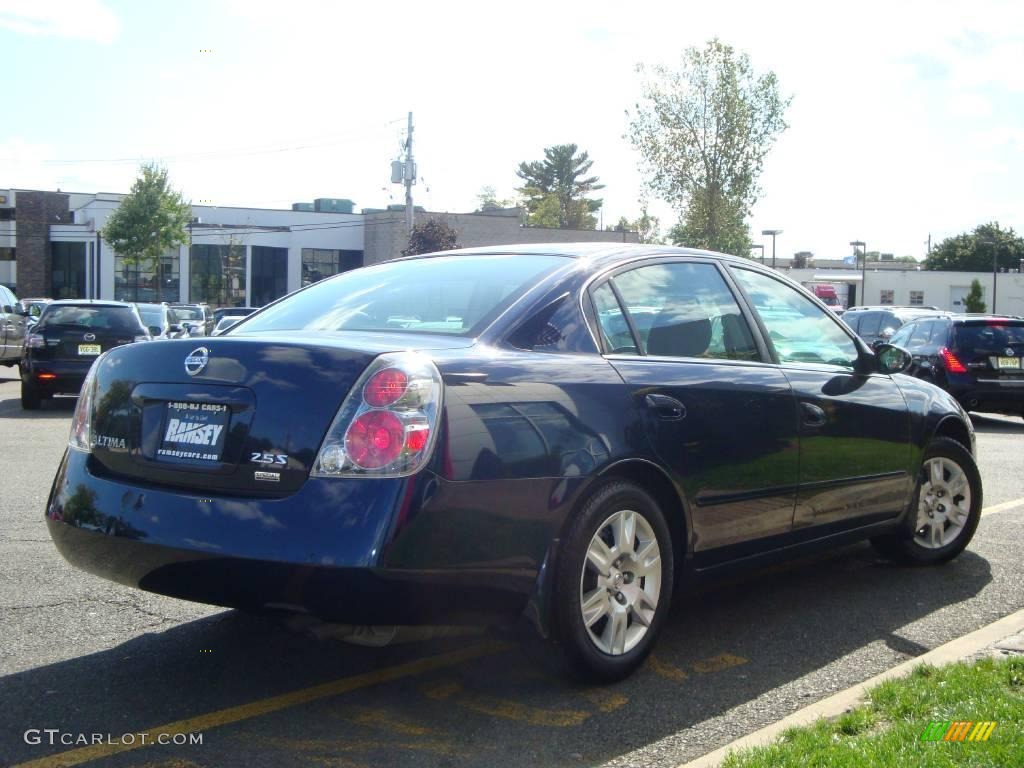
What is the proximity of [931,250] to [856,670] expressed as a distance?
129 metres

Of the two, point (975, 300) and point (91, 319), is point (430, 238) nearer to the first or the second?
point (91, 319)

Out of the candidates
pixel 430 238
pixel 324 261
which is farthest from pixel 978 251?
pixel 430 238

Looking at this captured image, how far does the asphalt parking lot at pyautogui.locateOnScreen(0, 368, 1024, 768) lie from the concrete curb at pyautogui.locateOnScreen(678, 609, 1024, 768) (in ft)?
0.42

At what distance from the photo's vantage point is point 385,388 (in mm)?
3652

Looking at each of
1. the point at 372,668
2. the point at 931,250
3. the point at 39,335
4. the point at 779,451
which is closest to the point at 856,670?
the point at 779,451

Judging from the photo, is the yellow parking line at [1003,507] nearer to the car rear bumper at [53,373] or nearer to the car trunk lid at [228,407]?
the car trunk lid at [228,407]

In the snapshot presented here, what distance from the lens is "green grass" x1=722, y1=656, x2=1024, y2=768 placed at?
3.34 metres

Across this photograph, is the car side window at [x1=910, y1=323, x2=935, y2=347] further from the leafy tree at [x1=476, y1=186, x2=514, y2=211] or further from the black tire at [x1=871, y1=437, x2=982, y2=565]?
the leafy tree at [x1=476, y1=186, x2=514, y2=211]

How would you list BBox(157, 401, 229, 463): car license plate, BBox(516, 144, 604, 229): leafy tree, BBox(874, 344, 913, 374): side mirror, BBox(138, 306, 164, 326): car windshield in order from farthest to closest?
BBox(516, 144, 604, 229): leafy tree < BBox(138, 306, 164, 326): car windshield < BBox(874, 344, 913, 374): side mirror < BBox(157, 401, 229, 463): car license plate

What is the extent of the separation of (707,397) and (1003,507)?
15.5 ft

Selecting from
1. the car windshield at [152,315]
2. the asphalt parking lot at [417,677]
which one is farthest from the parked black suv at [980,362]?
the car windshield at [152,315]

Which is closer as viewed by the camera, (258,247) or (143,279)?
(143,279)

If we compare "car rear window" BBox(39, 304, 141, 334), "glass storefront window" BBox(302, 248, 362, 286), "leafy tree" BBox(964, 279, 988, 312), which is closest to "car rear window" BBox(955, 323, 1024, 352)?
"car rear window" BBox(39, 304, 141, 334)

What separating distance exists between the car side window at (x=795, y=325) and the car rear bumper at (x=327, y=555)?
2048mm
